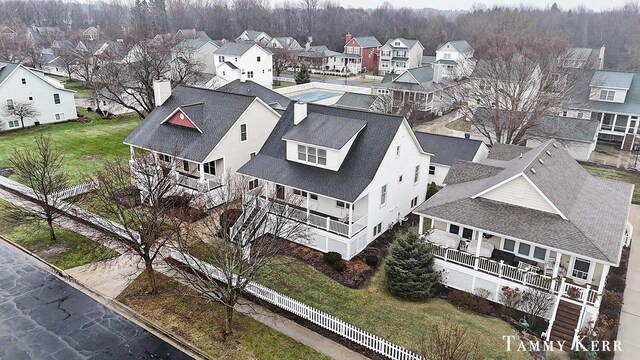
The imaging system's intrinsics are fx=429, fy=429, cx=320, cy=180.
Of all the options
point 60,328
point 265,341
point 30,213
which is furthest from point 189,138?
point 265,341

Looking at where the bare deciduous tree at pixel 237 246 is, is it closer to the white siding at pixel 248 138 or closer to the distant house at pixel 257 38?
the white siding at pixel 248 138

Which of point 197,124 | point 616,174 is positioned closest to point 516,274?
point 197,124

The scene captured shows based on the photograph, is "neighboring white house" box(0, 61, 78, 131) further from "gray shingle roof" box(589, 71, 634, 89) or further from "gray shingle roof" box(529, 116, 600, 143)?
"gray shingle roof" box(589, 71, 634, 89)

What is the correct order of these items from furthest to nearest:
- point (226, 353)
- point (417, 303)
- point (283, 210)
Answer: point (283, 210) < point (417, 303) < point (226, 353)

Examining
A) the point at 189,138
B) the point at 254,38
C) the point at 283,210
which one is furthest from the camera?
the point at 254,38

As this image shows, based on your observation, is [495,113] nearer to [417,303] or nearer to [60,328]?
[417,303]

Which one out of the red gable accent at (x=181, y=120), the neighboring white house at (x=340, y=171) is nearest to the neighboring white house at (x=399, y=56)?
the red gable accent at (x=181, y=120)

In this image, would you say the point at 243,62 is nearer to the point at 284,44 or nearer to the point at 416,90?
the point at 416,90
